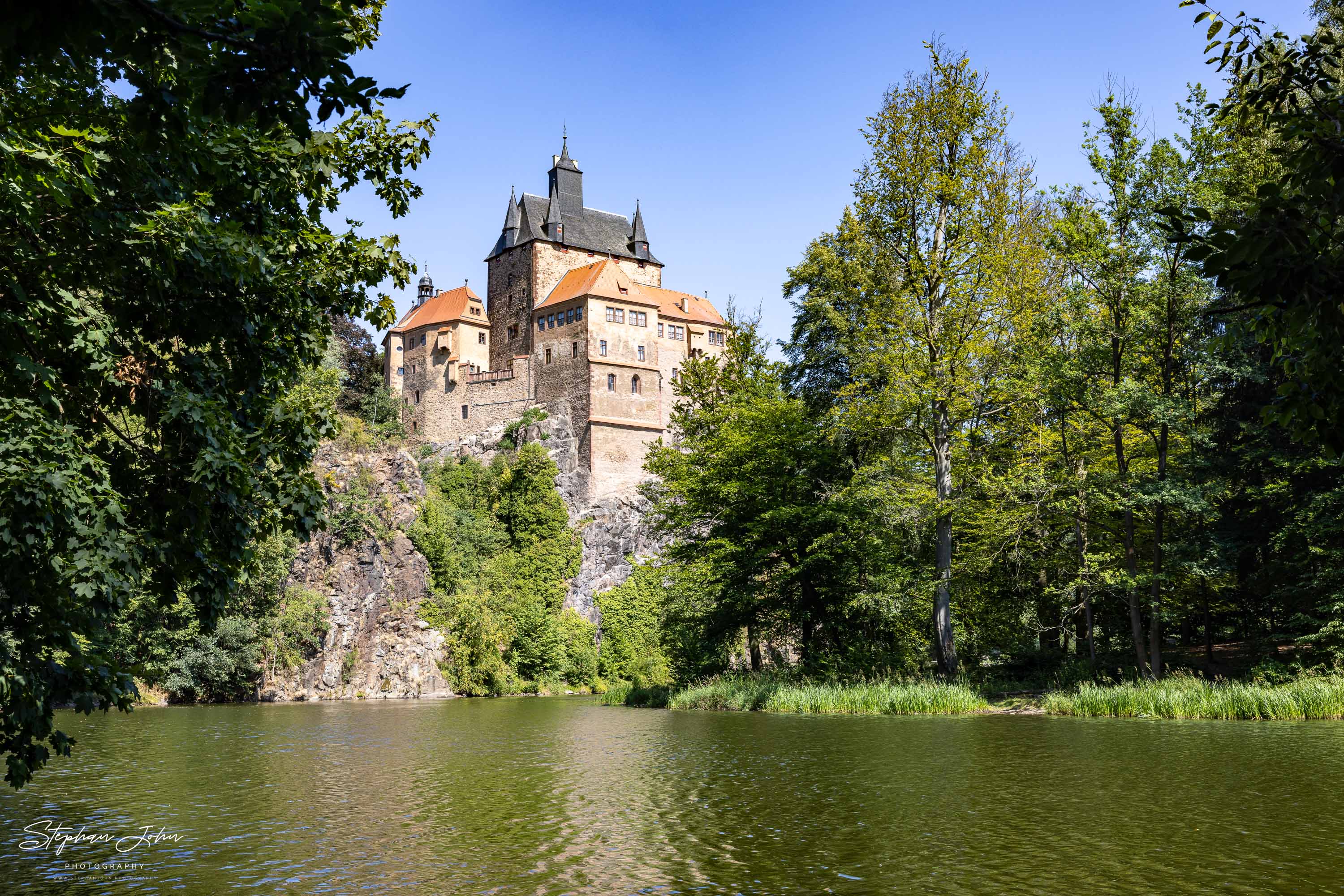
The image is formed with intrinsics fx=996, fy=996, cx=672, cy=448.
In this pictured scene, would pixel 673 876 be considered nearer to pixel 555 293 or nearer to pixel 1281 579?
pixel 1281 579

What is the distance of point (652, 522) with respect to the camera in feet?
124

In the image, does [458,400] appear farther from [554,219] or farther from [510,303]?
[554,219]

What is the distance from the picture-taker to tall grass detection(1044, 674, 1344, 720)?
17562mm

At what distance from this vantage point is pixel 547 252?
257 feet

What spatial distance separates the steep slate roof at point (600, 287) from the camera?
7200 cm

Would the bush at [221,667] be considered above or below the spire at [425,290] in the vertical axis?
below

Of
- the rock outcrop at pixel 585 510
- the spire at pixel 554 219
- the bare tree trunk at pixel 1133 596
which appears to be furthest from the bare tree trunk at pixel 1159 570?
the spire at pixel 554 219

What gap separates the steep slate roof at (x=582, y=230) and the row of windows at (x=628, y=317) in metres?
10.2

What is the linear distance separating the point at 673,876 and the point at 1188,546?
1770 cm

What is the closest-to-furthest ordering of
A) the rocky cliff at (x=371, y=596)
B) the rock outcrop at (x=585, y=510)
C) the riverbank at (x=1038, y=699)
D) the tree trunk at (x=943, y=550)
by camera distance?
the riverbank at (x=1038, y=699)
the tree trunk at (x=943, y=550)
the rocky cliff at (x=371, y=596)
the rock outcrop at (x=585, y=510)
